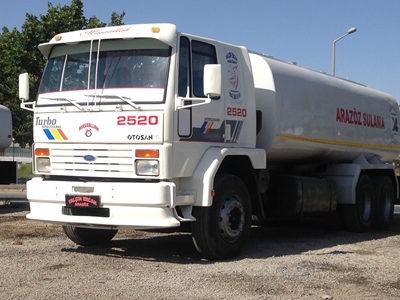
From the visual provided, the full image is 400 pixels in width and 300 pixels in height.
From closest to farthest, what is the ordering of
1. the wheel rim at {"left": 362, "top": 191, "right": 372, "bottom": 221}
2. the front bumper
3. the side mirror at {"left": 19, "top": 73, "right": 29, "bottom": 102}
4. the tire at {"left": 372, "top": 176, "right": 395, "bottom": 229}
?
1. the front bumper
2. the side mirror at {"left": 19, "top": 73, "right": 29, "bottom": 102}
3. the wheel rim at {"left": 362, "top": 191, "right": 372, "bottom": 221}
4. the tire at {"left": 372, "top": 176, "right": 395, "bottom": 229}

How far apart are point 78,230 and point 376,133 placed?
7.31 metres

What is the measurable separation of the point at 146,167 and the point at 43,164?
166 centimetres

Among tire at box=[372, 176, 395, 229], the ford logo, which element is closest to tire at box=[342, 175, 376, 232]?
tire at box=[372, 176, 395, 229]

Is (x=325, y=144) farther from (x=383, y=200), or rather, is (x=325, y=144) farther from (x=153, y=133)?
(x=153, y=133)

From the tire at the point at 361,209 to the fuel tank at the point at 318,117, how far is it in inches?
25.5

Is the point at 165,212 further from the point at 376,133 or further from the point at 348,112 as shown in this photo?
the point at 376,133

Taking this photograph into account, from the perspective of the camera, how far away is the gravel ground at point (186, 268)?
691cm

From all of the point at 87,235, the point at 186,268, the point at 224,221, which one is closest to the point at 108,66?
the point at 224,221

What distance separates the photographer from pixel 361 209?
13164mm

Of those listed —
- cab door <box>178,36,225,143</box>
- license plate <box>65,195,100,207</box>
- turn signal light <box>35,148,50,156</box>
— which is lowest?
license plate <box>65,195,100,207</box>

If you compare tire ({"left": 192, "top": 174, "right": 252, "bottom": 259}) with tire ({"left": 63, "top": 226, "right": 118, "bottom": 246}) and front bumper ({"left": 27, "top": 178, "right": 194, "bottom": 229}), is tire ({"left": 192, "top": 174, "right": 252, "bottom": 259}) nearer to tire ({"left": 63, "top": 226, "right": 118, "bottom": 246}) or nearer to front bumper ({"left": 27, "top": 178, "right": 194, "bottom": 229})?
front bumper ({"left": 27, "top": 178, "right": 194, "bottom": 229})

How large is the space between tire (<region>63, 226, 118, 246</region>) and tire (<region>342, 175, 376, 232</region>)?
4.81 metres

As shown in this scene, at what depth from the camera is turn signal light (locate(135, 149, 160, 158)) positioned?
833 centimetres

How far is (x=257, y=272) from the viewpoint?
7.98 meters
